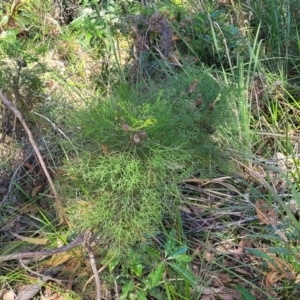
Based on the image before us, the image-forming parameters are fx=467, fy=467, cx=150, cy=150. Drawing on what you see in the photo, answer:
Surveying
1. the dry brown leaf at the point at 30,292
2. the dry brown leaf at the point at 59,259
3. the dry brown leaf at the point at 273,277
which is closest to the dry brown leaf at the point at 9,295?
the dry brown leaf at the point at 30,292

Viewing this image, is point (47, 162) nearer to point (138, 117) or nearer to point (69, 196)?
point (69, 196)

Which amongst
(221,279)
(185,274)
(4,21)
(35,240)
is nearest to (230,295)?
(221,279)

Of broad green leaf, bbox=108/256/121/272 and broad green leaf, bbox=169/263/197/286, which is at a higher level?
broad green leaf, bbox=108/256/121/272

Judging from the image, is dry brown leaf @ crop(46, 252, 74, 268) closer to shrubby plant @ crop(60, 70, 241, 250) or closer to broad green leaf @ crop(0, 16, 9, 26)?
shrubby plant @ crop(60, 70, 241, 250)

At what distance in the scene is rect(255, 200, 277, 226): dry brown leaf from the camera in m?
1.48

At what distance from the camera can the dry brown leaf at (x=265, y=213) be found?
1.48 metres

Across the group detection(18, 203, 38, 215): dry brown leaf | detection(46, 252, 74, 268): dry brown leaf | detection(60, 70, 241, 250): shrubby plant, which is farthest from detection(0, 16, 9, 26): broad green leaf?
detection(46, 252, 74, 268): dry brown leaf

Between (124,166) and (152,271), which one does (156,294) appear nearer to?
(152,271)

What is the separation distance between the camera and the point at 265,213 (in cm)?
165

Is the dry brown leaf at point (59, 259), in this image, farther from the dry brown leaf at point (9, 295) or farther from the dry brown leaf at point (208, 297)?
the dry brown leaf at point (208, 297)

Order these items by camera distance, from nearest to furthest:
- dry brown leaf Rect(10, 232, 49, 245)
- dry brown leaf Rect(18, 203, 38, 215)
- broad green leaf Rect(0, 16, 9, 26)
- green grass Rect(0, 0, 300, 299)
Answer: green grass Rect(0, 0, 300, 299), dry brown leaf Rect(10, 232, 49, 245), dry brown leaf Rect(18, 203, 38, 215), broad green leaf Rect(0, 16, 9, 26)

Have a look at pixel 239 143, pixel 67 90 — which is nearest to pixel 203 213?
pixel 239 143

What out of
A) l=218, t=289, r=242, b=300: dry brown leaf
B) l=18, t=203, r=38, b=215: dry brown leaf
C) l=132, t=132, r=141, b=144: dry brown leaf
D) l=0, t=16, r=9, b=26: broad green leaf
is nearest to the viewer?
l=132, t=132, r=141, b=144: dry brown leaf

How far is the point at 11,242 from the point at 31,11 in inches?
62.0
